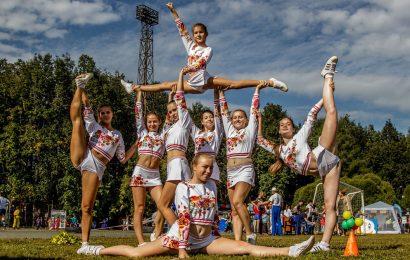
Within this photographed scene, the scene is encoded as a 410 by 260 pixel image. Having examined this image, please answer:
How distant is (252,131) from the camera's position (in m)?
9.77

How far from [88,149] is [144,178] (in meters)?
1.21

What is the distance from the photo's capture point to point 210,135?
9969 mm

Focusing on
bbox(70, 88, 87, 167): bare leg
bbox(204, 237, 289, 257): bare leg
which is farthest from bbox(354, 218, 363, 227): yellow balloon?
bbox(70, 88, 87, 167): bare leg

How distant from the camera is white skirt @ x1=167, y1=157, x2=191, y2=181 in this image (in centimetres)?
897

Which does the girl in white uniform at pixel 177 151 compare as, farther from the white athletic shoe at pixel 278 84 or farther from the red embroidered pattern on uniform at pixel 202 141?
the white athletic shoe at pixel 278 84

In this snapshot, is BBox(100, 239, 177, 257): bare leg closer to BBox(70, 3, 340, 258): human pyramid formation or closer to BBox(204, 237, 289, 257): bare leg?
BBox(70, 3, 340, 258): human pyramid formation

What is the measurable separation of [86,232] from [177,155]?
228 centimetres

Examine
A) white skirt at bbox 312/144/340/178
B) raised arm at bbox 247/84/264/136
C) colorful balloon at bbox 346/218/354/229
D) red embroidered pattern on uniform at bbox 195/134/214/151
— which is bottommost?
colorful balloon at bbox 346/218/354/229

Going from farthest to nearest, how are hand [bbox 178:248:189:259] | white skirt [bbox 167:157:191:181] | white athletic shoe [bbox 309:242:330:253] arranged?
white skirt [bbox 167:157:191:181], white athletic shoe [bbox 309:242:330:253], hand [bbox 178:248:189:259]

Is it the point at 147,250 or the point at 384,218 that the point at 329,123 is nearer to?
the point at 147,250

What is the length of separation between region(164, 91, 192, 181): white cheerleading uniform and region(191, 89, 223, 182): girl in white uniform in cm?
44

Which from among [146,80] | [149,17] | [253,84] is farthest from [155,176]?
[149,17]

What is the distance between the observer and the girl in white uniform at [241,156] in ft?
31.9

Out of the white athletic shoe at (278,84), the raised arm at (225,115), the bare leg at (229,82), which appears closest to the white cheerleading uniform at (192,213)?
the raised arm at (225,115)
